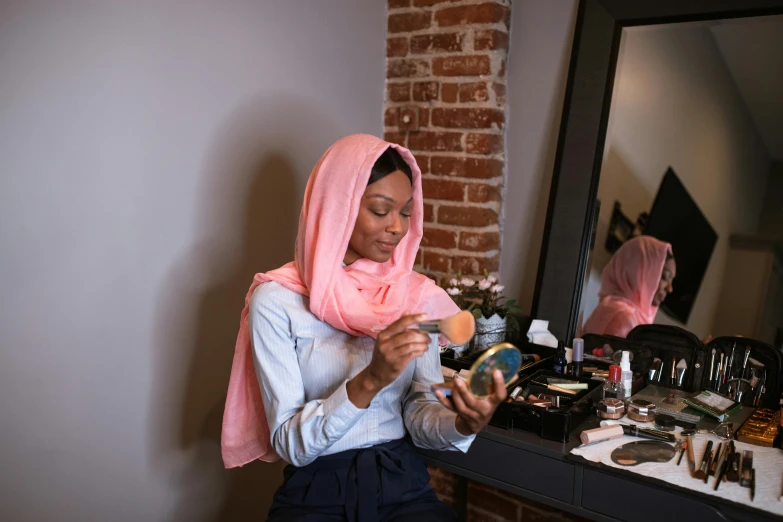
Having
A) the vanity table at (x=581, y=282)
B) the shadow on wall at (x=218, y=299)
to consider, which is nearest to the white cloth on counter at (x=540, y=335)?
the vanity table at (x=581, y=282)

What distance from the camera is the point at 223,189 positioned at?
1.97 m

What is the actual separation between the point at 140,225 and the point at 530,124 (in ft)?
4.29

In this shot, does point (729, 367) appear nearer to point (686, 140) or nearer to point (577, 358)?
point (577, 358)

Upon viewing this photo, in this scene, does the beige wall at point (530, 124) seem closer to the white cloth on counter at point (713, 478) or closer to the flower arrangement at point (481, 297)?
the flower arrangement at point (481, 297)

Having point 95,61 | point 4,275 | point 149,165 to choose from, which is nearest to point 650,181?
point 149,165

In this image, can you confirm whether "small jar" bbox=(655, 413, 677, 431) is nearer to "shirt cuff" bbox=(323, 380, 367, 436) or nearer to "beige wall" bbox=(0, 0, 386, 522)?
"shirt cuff" bbox=(323, 380, 367, 436)

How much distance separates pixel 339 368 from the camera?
61.0 inches

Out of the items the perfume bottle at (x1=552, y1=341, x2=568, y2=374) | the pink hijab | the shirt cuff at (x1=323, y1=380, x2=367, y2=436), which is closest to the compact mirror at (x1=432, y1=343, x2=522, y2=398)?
the shirt cuff at (x1=323, y1=380, x2=367, y2=436)

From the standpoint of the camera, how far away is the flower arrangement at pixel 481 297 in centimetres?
206

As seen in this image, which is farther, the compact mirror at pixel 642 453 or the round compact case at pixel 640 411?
the round compact case at pixel 640 411

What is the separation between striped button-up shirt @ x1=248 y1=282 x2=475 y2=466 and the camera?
1412 mm

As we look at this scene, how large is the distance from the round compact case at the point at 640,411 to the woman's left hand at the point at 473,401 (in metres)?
0.49

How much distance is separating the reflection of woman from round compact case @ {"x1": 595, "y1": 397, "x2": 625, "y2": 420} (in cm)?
36

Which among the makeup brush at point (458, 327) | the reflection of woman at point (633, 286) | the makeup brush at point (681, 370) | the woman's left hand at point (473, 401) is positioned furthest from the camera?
the reflection of woman at point (633, 286)
